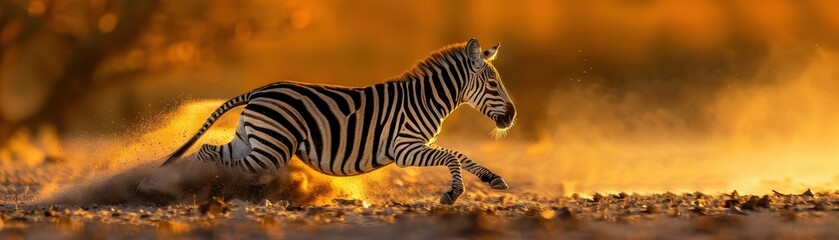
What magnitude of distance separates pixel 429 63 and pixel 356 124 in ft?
3.38

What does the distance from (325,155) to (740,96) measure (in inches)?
321

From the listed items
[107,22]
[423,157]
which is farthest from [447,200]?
[107,22]

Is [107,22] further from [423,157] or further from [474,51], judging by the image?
[423,157]

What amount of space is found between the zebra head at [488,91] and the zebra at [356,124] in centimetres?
2

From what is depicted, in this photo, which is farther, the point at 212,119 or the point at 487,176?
the point at 212,119

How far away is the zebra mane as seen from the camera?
40.5 ft

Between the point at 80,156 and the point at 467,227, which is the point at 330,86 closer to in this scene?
the point at 467,227

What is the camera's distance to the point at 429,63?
12.4m

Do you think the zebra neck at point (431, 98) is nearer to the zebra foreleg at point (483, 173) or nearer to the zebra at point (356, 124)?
the zebra at point (356, 124)

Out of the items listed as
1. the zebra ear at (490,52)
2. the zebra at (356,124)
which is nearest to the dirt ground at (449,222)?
the zebra at (356,124)

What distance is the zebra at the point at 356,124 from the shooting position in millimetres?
11555

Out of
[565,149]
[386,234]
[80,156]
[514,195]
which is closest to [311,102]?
[514,195]

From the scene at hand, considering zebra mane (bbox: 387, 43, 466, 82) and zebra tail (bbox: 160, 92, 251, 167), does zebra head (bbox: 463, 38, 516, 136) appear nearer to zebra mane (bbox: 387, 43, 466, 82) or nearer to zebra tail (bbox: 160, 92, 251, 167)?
zebra mane (bbox: 387, 43, 466, 82)

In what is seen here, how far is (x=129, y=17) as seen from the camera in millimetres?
21141
